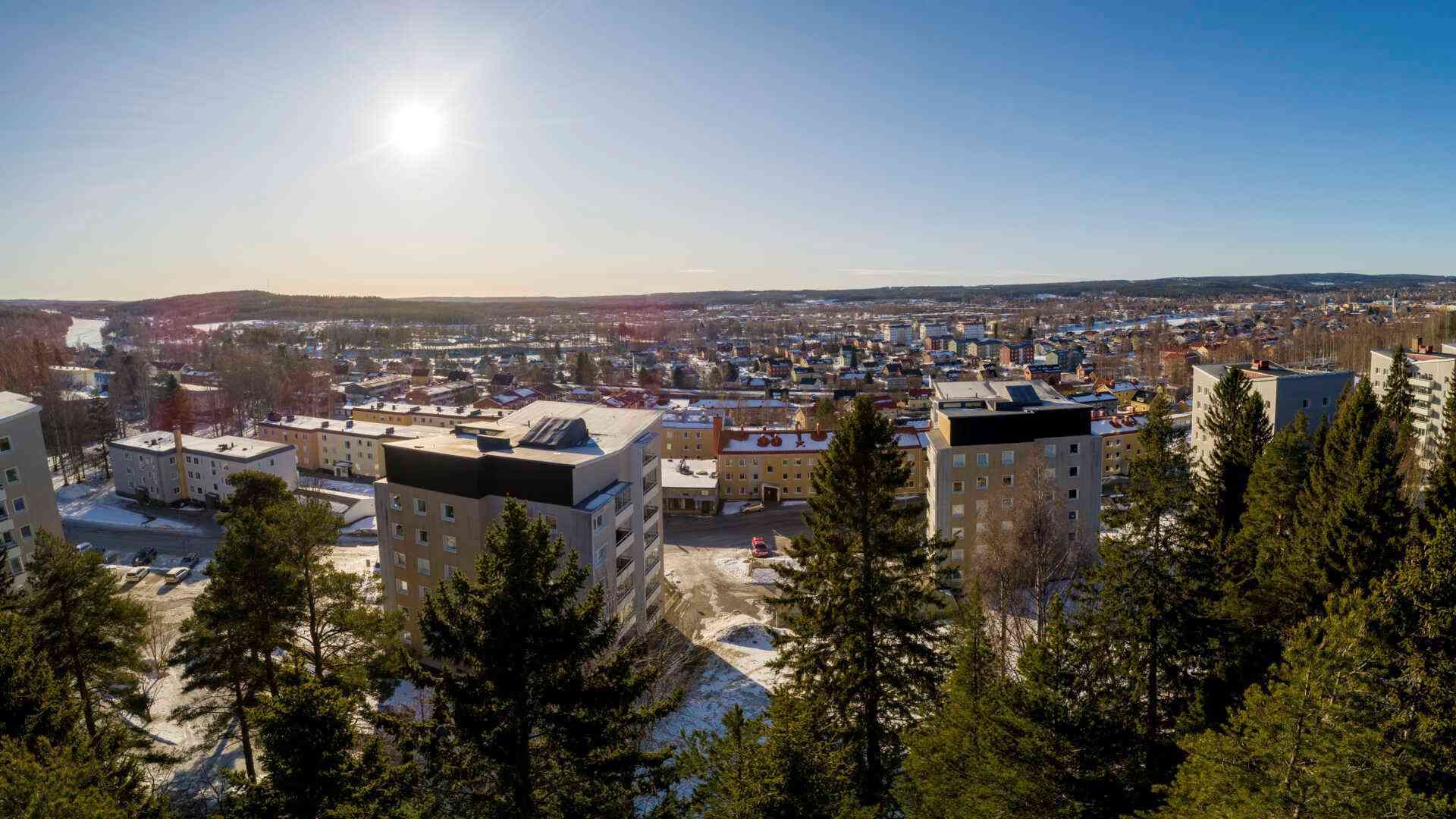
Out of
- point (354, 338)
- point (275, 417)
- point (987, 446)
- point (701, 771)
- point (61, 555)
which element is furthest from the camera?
point (354, 338)

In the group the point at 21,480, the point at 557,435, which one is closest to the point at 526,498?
the point at 557,435

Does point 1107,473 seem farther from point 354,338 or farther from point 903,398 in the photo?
point 354,338

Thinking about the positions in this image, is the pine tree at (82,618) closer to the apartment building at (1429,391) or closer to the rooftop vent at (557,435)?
the rooftop vent at (557,435)

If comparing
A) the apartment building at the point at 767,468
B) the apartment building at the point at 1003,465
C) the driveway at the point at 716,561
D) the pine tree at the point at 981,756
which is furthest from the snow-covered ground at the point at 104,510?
the pine tree at the point at 981,756

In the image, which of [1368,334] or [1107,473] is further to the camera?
[1368,334]

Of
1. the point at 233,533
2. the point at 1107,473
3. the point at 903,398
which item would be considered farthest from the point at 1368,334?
the point at 233,533

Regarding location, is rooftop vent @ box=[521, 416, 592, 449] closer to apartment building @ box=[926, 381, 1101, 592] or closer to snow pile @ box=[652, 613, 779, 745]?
snow pile @ box=[652, 613, 779, 745]

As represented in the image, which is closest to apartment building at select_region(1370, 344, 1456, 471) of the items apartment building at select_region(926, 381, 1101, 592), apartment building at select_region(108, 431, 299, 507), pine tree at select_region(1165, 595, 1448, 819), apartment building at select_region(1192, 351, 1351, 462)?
apartment building at select_region(1192, 351, 1351, 462)
